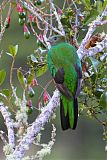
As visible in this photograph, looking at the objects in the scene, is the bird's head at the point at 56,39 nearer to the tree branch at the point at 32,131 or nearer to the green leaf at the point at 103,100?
the green leaf at the point at 103,100

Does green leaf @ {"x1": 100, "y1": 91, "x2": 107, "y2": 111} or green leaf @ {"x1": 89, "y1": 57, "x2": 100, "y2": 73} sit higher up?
green leaf @ {"x1": 89, "y1": 57, "x2": 100, "y2": 73}

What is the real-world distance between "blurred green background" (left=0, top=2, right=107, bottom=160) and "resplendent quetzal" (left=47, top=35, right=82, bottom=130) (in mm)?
11268

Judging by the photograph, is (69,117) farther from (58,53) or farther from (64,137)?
(64,137)

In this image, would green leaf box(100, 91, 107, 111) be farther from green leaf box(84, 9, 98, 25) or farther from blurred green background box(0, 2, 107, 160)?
blurred green background box(0, 2, 107, 160)

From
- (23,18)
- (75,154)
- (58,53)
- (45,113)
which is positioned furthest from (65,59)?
(75,154)

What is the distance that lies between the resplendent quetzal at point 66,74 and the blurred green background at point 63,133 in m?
11.3

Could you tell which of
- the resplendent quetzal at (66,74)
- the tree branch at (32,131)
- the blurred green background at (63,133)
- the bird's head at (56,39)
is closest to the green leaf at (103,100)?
the resplendent quetzal at (66,74)

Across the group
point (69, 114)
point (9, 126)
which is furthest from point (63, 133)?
point (9, 126)

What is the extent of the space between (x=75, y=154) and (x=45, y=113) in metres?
13.9

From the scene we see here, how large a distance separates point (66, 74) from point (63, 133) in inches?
593

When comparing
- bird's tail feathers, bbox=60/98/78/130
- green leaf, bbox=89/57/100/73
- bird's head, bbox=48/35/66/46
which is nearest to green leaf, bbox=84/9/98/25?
bird's head, bbox=48/35/66/46

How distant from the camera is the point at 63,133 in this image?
59.8 ft

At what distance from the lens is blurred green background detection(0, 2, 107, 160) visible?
1567cm

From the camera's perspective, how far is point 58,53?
131 inches
